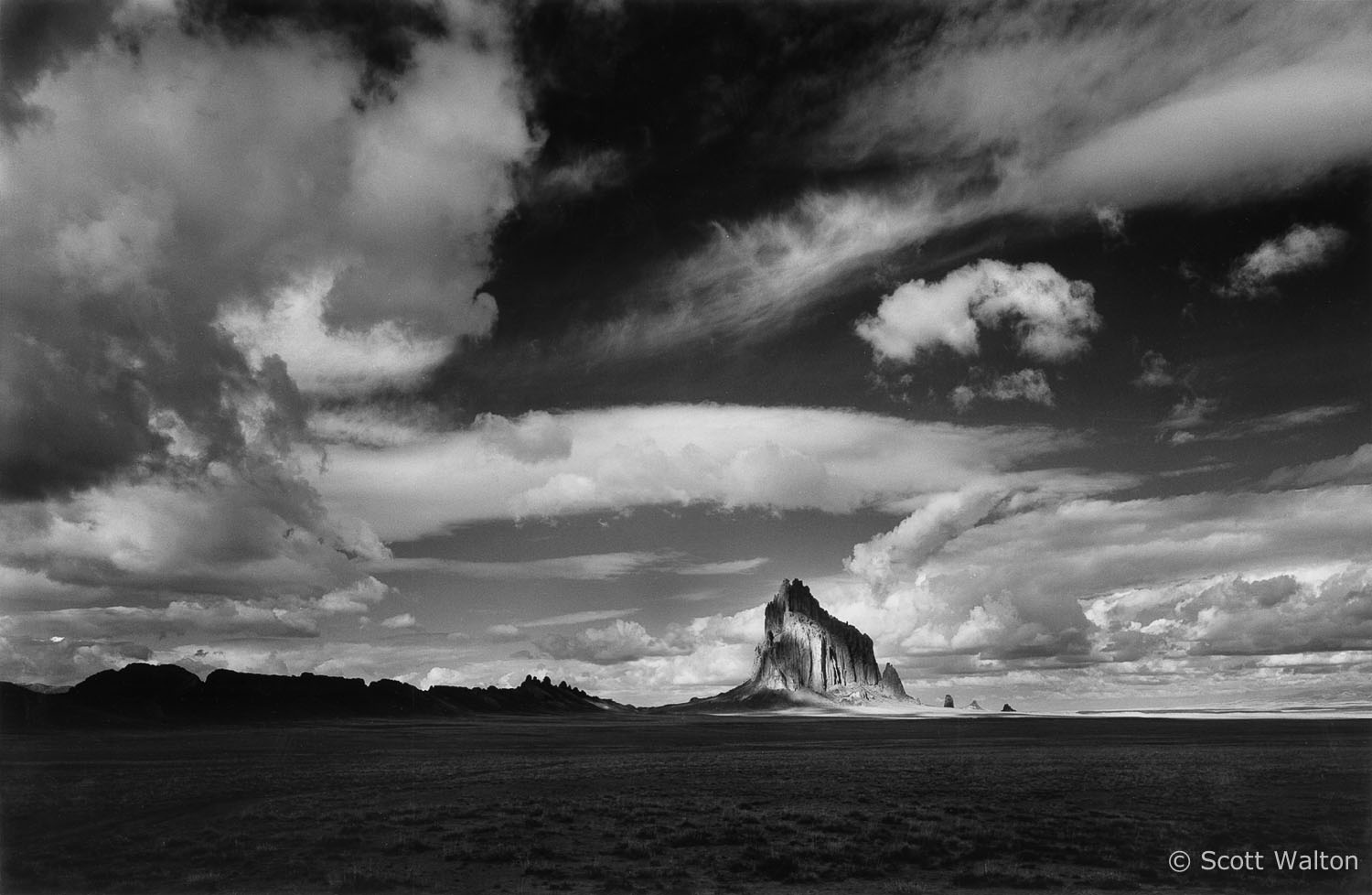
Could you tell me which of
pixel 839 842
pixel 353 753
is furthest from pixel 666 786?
pixel 353 753

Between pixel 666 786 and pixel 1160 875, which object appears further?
pixel 666 786

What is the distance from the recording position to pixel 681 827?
35625 millimetres

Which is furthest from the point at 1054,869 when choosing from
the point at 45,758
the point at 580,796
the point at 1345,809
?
the point at 45,758

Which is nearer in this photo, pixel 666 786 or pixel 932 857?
pixel 932 857

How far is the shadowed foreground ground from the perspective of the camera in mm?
26906

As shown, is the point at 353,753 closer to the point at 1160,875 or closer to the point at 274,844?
the point at 274,844

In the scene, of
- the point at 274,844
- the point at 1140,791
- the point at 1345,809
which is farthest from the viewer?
the point at 1140,791

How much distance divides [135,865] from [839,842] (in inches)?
961

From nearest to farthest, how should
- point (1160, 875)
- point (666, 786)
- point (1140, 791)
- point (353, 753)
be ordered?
point (1160, 875) → point (1140, 791) → point (666, 786) → point (353, 753)

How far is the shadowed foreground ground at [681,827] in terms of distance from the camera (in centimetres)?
2691

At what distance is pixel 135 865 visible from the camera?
2870cm

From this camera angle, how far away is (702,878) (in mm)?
26969

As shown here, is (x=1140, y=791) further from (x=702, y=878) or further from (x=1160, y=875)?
(x=702, y=878)

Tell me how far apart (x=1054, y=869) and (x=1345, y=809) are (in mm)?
21241
